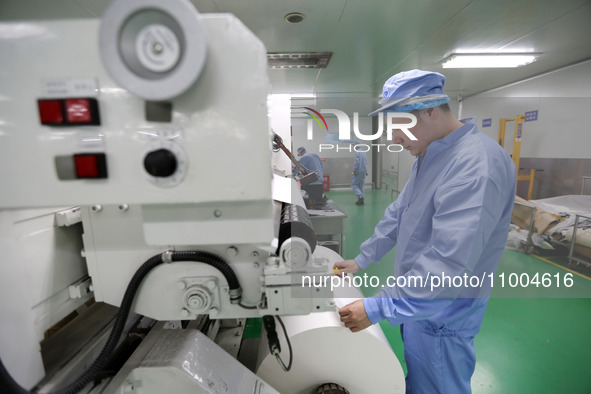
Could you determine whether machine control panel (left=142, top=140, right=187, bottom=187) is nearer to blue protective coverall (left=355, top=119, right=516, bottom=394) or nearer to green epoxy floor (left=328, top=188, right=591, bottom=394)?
blue protective coverall (left=355, top=119, right=516, bottom=394)

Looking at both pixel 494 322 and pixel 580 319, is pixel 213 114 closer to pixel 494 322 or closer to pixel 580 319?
pixel 494 322

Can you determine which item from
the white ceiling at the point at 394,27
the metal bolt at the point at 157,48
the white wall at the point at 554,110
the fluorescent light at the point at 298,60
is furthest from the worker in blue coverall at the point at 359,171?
the metal bolt at the point at 157,48

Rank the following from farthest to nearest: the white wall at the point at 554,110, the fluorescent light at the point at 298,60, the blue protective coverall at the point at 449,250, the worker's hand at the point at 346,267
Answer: the white wall at the point at 554,110 → the fluorescent light at the point at 298,60 → the worker's hand at the point at 346,267 → the blue protective coverall at the point at 449,250

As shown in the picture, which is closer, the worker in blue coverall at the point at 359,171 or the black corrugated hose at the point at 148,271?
the black corrugated hose at the point at 148,271

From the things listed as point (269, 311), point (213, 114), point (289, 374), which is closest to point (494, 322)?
point (289, 374)

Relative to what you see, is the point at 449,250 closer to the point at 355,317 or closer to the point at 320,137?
the point at 355,317

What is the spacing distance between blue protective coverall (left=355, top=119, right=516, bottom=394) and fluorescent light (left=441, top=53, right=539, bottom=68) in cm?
→ 328

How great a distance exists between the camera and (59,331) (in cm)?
100

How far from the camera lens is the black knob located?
1.73 ft

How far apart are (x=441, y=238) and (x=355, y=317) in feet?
→ 1.51

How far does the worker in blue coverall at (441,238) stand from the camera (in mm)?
995

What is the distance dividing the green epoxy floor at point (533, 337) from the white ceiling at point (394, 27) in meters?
2.88

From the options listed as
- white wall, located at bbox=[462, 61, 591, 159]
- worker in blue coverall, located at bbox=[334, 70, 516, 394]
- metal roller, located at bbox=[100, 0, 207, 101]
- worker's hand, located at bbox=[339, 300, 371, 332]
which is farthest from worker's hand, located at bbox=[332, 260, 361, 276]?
white wall, located at bbox=[462, 61, 591, 159]

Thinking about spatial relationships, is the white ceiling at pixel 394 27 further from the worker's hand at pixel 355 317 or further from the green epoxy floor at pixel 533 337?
the green epoxy floor at pixel 533 337
